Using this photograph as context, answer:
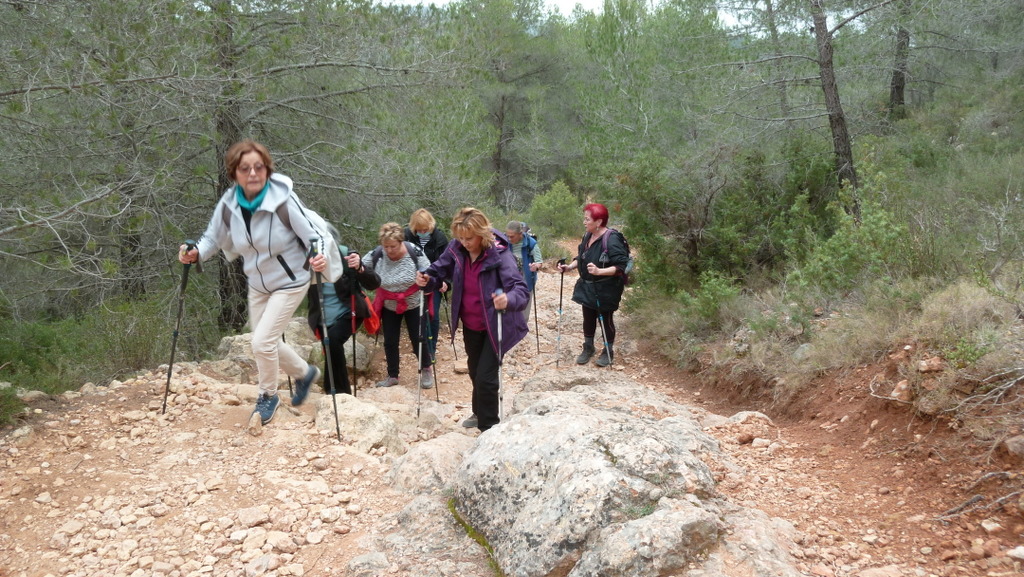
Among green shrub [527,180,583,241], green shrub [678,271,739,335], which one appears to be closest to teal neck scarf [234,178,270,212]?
green shrub [678,271,739,335]

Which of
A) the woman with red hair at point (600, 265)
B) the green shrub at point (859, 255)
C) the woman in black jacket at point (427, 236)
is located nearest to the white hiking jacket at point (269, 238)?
the woman in black jacket at point (427, 236)

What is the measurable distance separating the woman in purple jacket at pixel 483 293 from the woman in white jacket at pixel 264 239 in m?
1.00

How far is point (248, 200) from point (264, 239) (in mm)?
283

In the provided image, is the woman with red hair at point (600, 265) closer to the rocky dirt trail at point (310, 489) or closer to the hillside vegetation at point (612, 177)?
the hillside vegetation at point (612, 177)

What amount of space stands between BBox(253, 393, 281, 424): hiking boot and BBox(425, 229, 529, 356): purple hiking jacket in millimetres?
1443

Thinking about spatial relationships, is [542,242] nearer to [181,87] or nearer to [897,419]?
[181,87]

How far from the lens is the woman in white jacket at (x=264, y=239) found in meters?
4.18

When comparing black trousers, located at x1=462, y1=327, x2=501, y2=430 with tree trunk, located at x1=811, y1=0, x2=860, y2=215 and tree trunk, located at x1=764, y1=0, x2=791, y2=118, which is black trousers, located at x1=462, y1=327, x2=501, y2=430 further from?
tree trunk, located at x1=764, y1=0, x2=791, y2=118

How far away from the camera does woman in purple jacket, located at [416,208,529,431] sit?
15.0 feet

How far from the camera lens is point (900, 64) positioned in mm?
12016

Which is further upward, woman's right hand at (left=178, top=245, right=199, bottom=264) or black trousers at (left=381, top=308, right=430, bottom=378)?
woman's right hand at (left=178, top=245, right=199, bottom=264)

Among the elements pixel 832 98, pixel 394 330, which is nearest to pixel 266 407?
pixel 394 330

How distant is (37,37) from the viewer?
5500 millimetres

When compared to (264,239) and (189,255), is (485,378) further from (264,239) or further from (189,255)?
(189,255)
